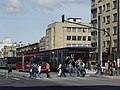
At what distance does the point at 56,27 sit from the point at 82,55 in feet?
254

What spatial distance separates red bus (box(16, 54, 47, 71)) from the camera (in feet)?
184

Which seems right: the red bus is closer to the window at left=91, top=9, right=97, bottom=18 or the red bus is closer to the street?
the street

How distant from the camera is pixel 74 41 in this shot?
12738 cm

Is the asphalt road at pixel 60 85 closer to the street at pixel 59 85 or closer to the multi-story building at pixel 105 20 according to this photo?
the street at pixel 59 85

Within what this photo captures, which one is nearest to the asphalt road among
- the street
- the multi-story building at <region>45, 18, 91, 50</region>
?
the street

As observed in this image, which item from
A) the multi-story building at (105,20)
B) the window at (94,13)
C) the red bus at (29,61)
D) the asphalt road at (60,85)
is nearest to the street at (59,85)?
the asphalt road at (60,85)

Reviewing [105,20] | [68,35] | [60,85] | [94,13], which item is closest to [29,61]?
[105,20]

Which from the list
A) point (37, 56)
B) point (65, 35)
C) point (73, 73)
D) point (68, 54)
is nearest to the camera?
point (73, 73)

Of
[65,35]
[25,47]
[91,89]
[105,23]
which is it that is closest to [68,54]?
[91,89]

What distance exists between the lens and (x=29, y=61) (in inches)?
2343

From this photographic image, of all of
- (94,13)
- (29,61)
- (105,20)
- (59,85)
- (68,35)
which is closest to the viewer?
(59,85)

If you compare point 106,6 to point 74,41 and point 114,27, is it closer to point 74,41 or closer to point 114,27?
point 114,27

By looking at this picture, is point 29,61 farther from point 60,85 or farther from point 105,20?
point 60,85

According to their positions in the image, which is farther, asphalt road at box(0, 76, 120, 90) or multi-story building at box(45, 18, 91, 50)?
multi-story building at box(45, 18, 91, 50)
